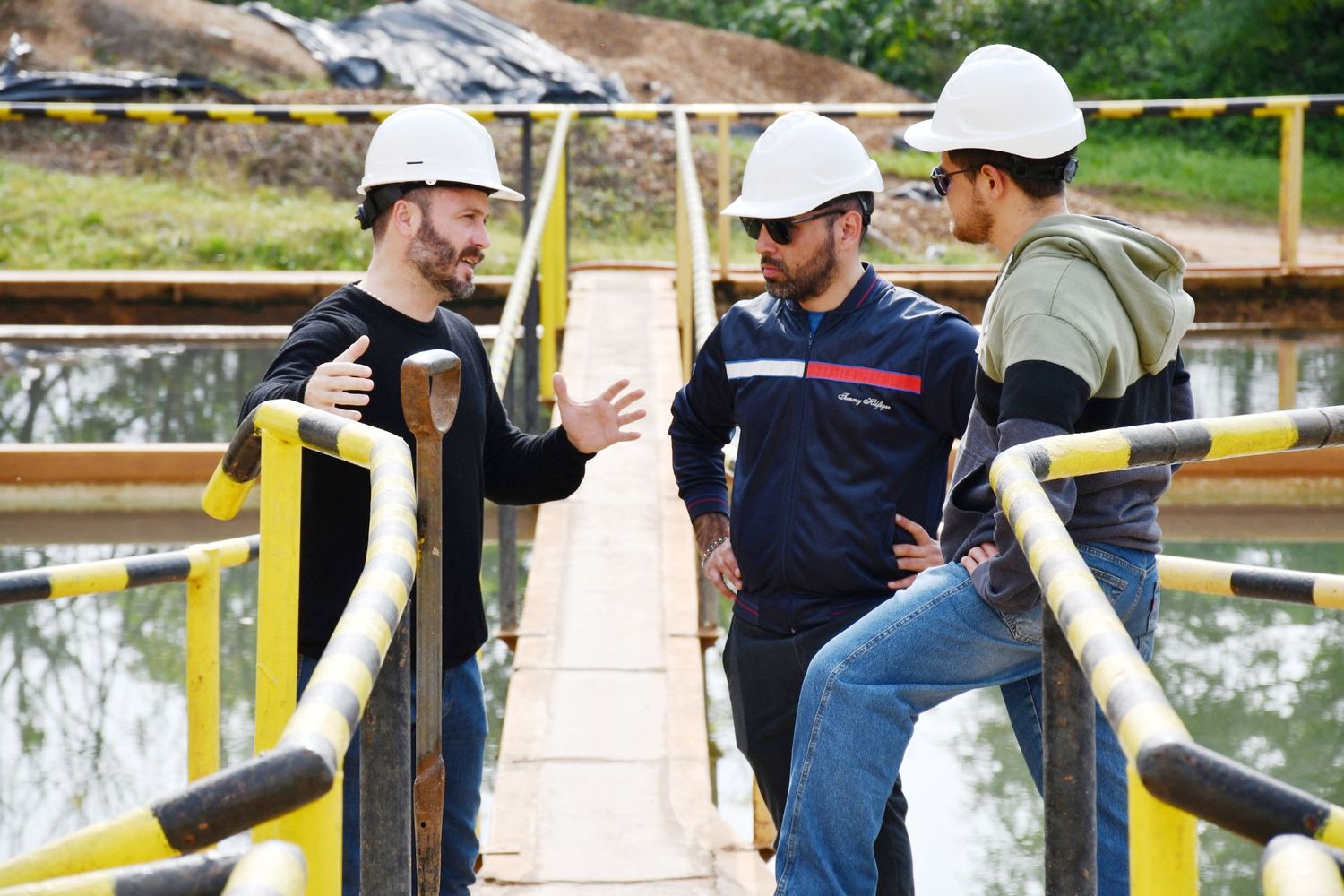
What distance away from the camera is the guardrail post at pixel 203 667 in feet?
8.96

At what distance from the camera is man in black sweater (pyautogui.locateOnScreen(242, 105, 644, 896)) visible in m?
2.52

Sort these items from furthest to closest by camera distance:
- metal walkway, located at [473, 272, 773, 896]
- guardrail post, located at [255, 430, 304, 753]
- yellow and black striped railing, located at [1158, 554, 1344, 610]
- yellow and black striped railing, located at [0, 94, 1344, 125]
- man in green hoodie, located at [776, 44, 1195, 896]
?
yellow and black striped railing, located at [0, 94, 1344, 125] → metal walkway, located at [473, 272, 773, 896] → yellow and black striped railing, located at [1158, 554, 1344, 610] → man in green hoodie, located at [776, 44, 1195, 896] → guardrail post, located at [255, 430, 304, 753]

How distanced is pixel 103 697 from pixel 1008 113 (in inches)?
140

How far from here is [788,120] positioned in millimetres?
2680

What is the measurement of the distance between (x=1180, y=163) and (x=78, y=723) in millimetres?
14258

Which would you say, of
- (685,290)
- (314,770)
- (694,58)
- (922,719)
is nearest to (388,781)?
(314,770)

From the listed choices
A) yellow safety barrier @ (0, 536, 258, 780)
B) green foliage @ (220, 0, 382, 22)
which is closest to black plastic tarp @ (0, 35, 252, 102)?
green foliage @ (220, 0, 382, 22)

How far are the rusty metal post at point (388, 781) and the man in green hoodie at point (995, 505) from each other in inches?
29.3

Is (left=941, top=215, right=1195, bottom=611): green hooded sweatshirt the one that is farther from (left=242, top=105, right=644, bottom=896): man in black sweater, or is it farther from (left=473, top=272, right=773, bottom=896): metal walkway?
(left=473, top=272, right=773, bottom=896): metal walkway

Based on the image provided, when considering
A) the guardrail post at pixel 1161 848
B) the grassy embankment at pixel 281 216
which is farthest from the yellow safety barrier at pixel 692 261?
the grassy embankment at pixel 281 216

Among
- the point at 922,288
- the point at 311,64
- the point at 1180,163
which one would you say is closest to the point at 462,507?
the point at 922,288

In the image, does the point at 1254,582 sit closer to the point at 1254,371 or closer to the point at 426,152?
the point at 426,152

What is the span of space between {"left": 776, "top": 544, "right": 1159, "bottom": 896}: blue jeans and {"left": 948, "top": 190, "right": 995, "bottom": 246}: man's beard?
0.49 metres

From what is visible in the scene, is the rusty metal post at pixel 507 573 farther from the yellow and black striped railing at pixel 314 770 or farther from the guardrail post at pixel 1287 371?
the guardrail post at pixel 1287 371
